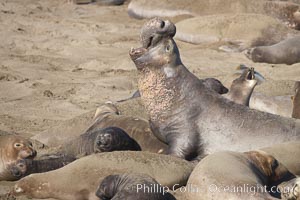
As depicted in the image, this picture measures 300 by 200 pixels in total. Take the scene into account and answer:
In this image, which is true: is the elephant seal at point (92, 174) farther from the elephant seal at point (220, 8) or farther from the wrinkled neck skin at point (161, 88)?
the elephant seal at point (220, 8)

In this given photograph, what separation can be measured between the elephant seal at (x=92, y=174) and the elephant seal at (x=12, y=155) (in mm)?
403

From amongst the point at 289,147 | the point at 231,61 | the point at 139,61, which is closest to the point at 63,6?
the point at 231,61

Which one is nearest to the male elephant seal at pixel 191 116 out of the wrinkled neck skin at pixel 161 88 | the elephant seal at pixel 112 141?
the wrinkled neck skin at pixel 161 88

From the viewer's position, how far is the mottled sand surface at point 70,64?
26.3 feet

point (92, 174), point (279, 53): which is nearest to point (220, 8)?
point (279, 53)

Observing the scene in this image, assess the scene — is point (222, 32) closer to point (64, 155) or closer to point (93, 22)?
point (93, 22)

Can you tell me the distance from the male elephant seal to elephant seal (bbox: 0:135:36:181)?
0.96 meters

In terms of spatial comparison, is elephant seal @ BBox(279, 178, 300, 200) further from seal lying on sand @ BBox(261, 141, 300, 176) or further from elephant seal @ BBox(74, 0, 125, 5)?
elephant seal @ BBox(74, 0, 125, 5)

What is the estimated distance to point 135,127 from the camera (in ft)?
20.4

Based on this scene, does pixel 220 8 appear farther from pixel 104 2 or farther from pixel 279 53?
pixel 279 53

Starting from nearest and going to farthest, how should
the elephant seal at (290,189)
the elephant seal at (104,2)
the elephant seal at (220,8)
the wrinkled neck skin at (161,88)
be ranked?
the elephant seal at (290,189) < the wrinkled neck skin at (161,88) < the elephant seal at (220,8) < the elephant seal at (104,2)

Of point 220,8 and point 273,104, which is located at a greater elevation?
point 273,104

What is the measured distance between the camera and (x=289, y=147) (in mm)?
5430

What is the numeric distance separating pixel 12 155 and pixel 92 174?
835mm
